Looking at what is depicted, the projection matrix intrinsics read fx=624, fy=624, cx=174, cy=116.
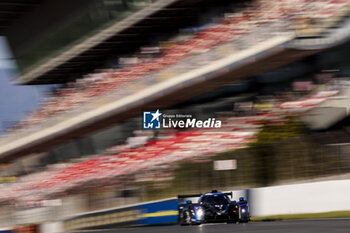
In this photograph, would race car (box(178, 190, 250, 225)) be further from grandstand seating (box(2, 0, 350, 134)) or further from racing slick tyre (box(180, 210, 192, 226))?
grandstand seating (box(2, 0, 350, 134))

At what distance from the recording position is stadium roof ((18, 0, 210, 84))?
21.4 metres

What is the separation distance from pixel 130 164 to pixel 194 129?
2.44m

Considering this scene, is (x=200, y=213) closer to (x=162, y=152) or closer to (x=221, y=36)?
(x=162, y=152)

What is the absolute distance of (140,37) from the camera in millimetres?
23469

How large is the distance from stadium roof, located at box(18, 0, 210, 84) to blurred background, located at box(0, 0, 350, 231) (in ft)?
0.19

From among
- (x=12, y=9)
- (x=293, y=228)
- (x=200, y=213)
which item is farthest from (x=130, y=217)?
(x=12, y=9)

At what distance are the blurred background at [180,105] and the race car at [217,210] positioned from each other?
2.76 metres

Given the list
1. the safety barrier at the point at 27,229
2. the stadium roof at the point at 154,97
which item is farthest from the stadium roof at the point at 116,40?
the safety barrier at the point at 27,229

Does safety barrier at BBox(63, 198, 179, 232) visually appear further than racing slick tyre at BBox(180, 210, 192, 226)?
Yes

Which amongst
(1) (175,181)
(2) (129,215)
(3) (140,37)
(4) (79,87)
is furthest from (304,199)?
(4) (79,87)

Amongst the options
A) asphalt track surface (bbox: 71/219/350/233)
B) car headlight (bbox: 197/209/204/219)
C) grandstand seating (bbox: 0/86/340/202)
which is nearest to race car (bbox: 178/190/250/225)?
car headlight (bbox: 197/209/204/219)

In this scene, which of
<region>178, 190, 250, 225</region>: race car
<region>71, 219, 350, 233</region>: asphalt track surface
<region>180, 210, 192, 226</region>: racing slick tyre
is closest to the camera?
<region>71, 219, 350, 233</region>: asphalt track surface

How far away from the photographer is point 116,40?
79.3 feet

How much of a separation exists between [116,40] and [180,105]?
182 inches
